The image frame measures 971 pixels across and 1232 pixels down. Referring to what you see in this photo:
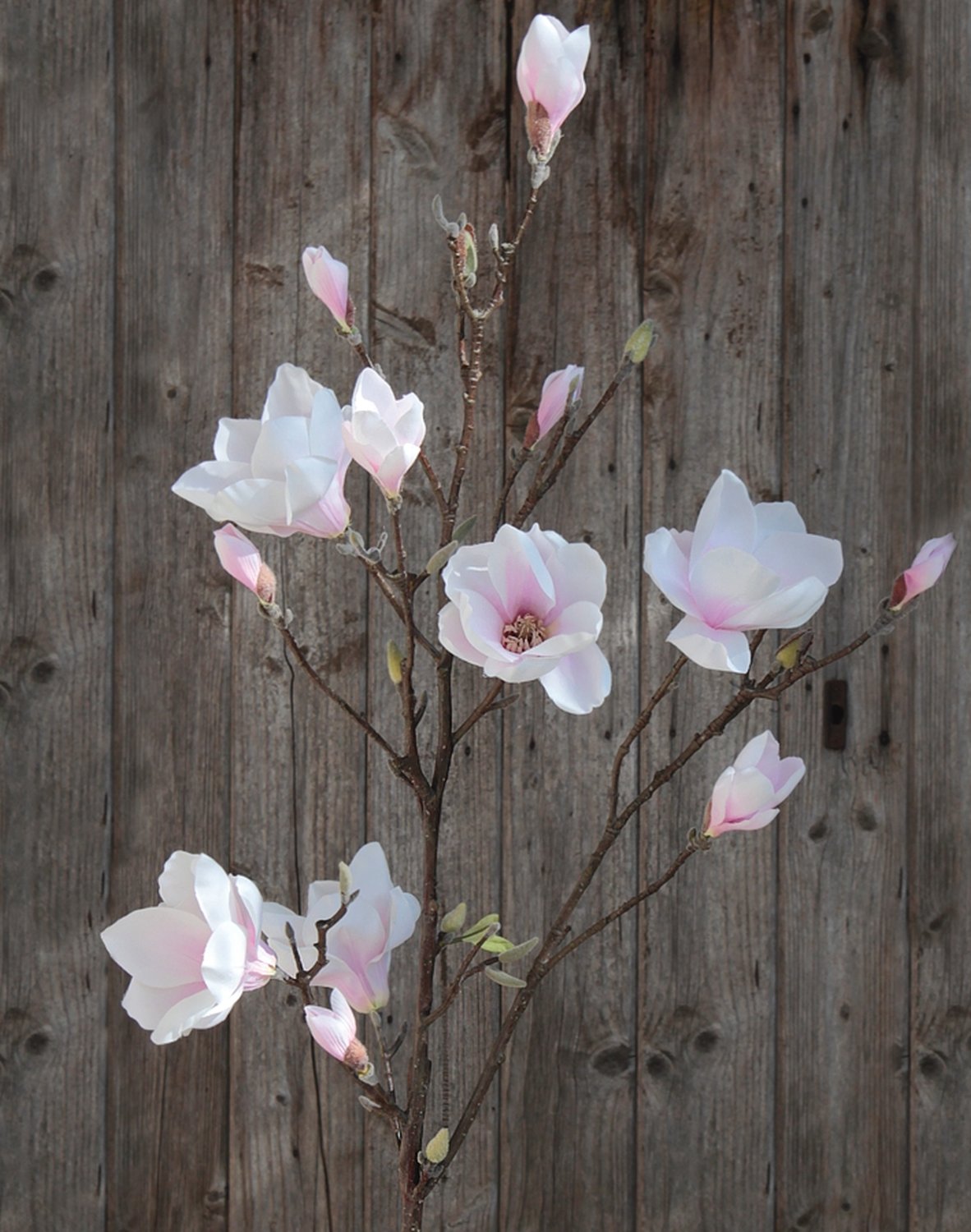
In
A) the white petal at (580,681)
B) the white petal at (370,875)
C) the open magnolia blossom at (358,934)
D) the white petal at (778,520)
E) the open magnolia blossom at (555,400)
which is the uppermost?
the open magnolia blossom at (555,400)

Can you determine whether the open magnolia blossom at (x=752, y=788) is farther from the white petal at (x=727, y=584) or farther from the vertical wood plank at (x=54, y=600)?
the vertical wood plank at (x=54, y=600)

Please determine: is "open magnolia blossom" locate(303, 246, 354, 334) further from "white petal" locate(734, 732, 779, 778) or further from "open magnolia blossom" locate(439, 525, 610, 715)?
"white petal" locate(734, 732, 779, 778)

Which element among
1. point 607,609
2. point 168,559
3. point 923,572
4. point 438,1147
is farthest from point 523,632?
point 168,559

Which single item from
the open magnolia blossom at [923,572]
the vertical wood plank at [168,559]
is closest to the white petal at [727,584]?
the open magnolia blossom at [923,572]

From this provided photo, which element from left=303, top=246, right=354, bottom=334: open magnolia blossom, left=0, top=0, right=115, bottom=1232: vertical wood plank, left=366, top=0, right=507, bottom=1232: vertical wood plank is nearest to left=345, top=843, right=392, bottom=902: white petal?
left=303, top=246, right=354, bottom=334: open magnolia blossom

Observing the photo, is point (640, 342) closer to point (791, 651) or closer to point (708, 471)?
point (791, 651)
